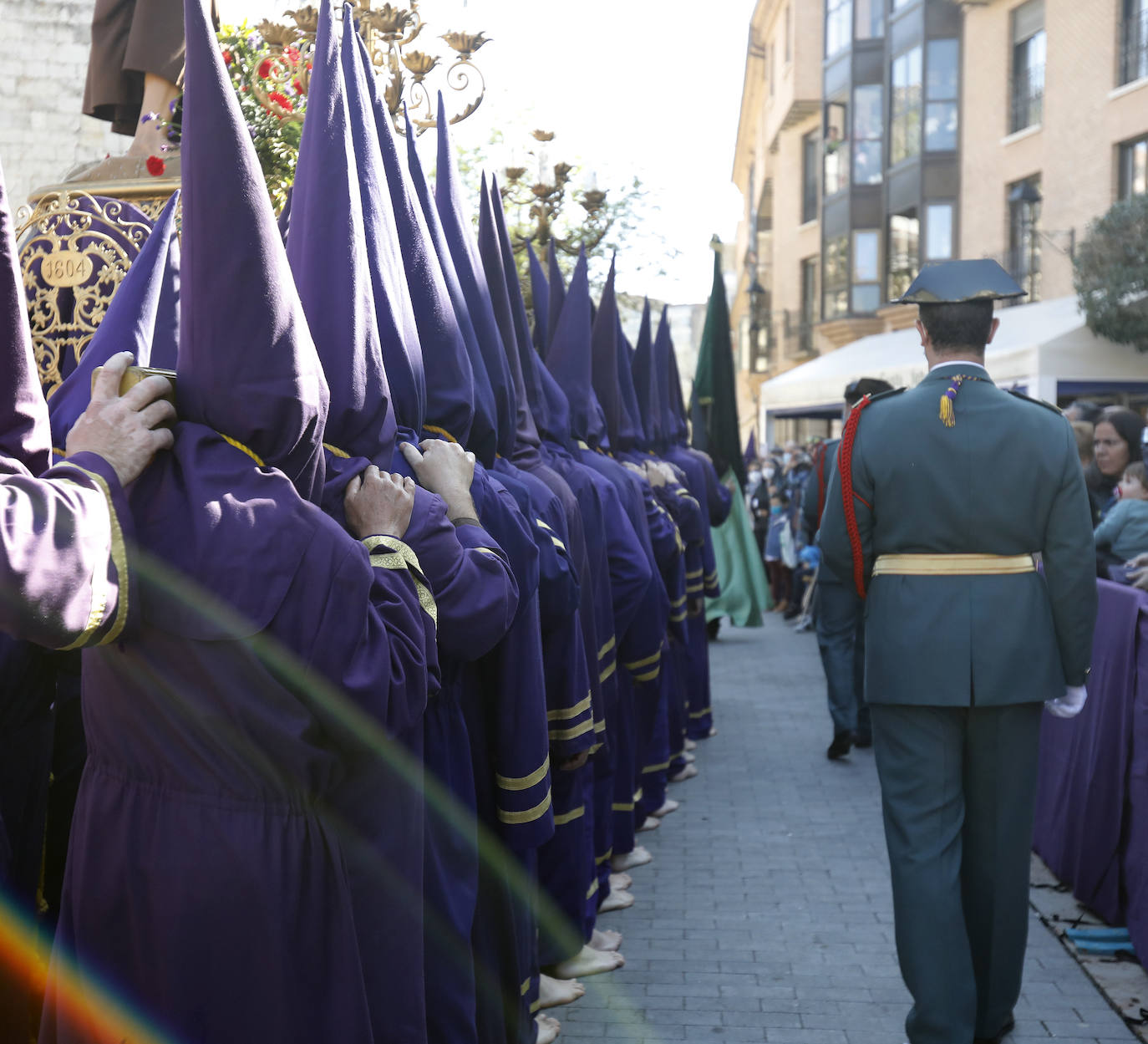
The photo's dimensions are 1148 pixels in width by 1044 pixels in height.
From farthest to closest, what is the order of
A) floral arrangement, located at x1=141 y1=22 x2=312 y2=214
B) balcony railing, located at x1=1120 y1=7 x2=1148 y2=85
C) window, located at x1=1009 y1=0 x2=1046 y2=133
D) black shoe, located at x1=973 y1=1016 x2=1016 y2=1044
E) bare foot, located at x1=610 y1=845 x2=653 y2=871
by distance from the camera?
window, located at x1=1009 y1=0 x2=1046 y2=133 < balcony railing, located at x1=1120 y1=7 x2=1148 y2=85 < bare foot, located at x1=610 y1=845 x2=653 y2=871 < floral arrangement, located at x1=141 y1=22 x2=312 y2=214 < black shoe, located at x1=973 y1=1016 x2=1016 y2=1044

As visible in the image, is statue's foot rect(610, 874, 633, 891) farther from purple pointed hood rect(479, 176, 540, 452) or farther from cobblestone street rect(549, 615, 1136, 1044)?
purple pointed hood rect(479, 176, 540, 452)

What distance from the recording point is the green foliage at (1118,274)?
652 inches

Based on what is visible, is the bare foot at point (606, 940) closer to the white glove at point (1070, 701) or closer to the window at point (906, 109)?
the white glove at point (1070, 701)

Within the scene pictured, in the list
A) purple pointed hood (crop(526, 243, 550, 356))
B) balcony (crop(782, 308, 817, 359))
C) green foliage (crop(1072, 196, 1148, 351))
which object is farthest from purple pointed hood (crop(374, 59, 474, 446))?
balcony (crop(782, 308, 817, 359))

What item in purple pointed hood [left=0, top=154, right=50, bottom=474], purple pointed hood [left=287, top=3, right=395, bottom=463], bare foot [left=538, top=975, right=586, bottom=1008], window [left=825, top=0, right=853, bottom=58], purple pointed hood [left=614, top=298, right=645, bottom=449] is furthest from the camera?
window [left=825, top=0, right=853, bottom=58]

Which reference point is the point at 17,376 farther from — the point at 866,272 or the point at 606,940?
the point at 866,272

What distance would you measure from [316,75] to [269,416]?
1055mm

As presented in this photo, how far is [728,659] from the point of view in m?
12.3

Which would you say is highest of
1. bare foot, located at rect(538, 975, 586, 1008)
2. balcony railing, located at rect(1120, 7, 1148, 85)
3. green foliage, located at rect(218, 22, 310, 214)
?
balcony railing, located at rect(1120, 7, 1148, 85)

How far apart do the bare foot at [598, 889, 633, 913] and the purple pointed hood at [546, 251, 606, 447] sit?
208 centimetres

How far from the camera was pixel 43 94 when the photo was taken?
1229cm

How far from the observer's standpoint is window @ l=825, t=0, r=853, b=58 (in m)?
32.8

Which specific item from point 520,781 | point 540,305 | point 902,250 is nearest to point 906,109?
point 902,250

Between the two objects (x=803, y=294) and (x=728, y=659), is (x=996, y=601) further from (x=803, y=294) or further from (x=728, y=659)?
(x=803, y=294)
